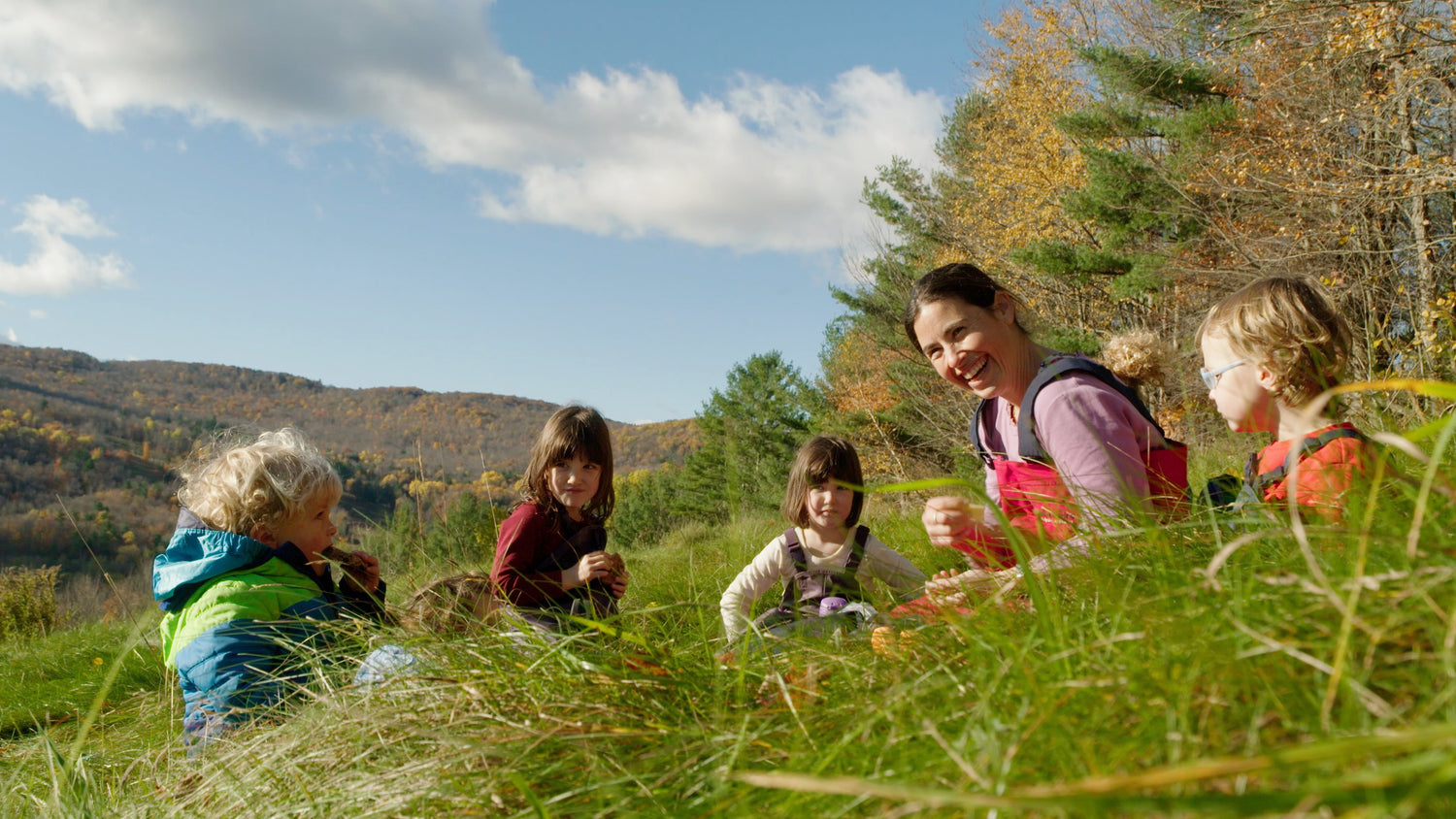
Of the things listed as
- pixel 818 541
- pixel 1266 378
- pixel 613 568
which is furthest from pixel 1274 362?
pixel 613 568

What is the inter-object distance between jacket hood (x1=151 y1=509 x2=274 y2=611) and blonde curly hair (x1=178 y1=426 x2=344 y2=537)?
0.35 ft

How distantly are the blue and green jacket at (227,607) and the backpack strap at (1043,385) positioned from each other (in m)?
1.99

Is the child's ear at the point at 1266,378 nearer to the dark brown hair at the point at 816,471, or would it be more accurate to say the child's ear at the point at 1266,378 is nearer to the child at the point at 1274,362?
the child at the point at 1274,362

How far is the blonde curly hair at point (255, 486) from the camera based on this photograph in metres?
2.85

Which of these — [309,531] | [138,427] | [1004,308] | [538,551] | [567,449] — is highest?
[138,427]

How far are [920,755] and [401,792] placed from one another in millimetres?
702

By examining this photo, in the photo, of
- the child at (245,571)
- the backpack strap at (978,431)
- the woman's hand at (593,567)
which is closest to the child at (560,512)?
the woman's hand at (593,567)

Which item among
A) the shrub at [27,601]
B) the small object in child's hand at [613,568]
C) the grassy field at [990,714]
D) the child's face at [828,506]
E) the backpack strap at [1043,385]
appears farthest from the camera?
the shrub at [27,601]

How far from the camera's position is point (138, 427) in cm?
8294

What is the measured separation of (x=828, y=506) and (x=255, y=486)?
2.18 metres

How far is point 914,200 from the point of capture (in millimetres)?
26828

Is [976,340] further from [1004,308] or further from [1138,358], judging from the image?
[1138,358]

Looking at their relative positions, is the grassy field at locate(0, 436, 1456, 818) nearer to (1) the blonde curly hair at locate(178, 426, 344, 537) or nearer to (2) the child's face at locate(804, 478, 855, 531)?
(1) the blonde curly hair at locate(178, 426, 344, 537)

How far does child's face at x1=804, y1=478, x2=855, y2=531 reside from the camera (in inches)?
138
